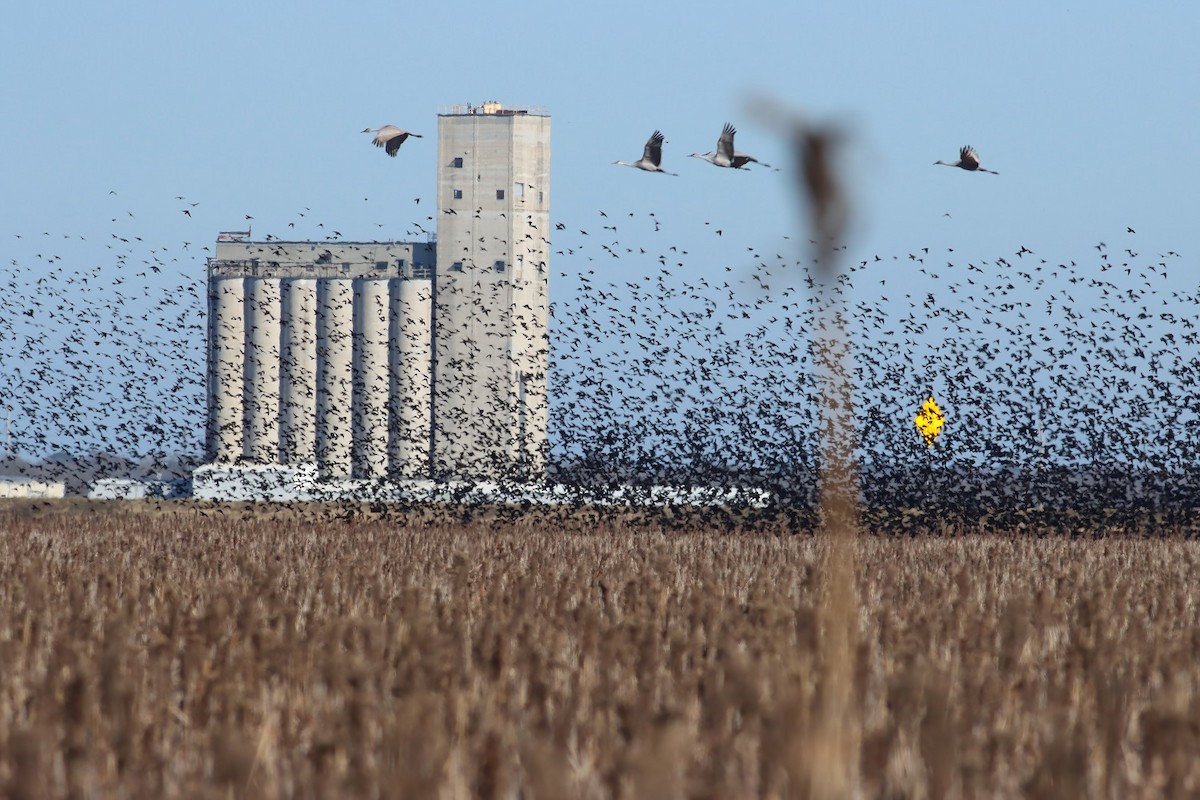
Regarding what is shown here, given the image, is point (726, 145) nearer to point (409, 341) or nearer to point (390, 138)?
point (390, 138)

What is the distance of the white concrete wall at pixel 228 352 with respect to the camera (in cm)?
6312

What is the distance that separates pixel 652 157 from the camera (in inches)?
779

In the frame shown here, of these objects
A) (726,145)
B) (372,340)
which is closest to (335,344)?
(372,340)

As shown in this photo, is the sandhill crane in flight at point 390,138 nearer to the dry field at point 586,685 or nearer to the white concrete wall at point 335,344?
the dry field at point 586,685

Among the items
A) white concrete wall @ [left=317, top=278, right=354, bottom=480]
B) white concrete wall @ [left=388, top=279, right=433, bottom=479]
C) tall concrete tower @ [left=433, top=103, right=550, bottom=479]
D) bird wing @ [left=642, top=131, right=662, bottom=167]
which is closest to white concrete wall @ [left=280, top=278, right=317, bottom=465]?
white concrete wall @ [left=317, top=278, right=354, bottom=480]

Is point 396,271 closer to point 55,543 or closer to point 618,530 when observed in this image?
point 618,530

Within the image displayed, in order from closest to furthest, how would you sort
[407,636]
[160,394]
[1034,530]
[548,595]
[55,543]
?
[407,636]
[548,595]
[55,543]
[1034,530]
[160,394]

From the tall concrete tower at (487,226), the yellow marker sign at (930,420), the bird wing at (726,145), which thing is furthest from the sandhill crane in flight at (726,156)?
the yellow marker sign at (930,420)

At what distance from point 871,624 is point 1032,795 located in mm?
5867

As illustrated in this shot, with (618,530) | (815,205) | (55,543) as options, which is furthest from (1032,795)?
(618,530)

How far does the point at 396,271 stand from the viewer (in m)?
66.6

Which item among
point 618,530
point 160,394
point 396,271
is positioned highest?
point 396,271

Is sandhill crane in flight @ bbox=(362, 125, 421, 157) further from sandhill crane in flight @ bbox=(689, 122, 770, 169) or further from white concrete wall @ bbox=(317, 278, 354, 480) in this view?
white concrete wall @ bbox=(317, 278, 354, 480)

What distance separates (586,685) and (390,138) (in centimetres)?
1484
